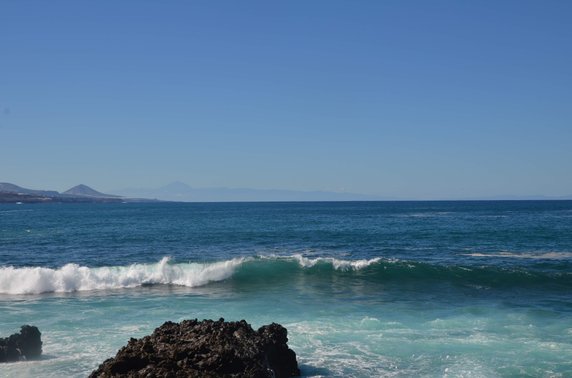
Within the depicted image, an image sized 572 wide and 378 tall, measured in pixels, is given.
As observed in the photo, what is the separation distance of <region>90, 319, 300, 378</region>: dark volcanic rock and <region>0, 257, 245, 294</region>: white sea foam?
54.1 ft

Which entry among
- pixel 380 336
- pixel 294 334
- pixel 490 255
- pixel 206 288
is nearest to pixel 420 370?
pixel 380 336

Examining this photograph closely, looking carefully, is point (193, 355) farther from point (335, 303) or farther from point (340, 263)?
point (340, 263)

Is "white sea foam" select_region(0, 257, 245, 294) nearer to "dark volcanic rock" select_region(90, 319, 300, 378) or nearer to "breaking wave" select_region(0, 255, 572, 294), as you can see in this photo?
"breaking wave" select_region(0, 255, 572, 294)

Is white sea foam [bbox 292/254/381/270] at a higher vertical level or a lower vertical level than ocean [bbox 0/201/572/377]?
higher

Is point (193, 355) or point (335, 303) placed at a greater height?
point (193, 355)

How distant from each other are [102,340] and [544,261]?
27.2 metres

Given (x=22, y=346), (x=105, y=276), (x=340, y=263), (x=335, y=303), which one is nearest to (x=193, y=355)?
(x=22, y=346)

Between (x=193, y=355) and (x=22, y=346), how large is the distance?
6682mm

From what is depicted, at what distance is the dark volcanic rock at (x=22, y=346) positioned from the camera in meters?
14.9

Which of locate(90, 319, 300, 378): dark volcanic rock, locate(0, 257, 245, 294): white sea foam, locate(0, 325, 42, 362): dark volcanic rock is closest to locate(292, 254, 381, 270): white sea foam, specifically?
locate(0, 257, 245, 294): white sea foam

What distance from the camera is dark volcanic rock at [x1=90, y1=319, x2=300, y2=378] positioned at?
424 inches

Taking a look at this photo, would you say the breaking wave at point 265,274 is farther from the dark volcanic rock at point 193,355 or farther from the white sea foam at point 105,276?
the dark volcanic rock at point 193,355

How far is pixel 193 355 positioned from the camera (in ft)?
36.6

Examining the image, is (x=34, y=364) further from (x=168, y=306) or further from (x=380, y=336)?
(x=380, y=336)
